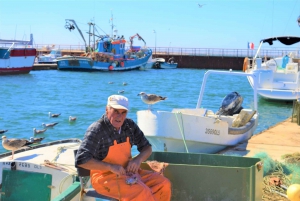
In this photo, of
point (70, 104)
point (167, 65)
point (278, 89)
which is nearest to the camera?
point (278, 89)

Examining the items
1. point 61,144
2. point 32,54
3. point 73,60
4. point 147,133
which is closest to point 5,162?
point 61,144

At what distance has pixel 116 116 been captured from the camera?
3.74 meters

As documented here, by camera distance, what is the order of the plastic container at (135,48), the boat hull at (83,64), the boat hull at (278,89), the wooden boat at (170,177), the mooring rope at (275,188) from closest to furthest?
the wooden boat at (170,177), the mooring rope at (275,188), the boat hull at (278,89), the boat hull at (83,64), the plastic container at (135,48)

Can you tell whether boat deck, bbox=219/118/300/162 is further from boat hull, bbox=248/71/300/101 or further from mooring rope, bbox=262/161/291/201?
boat hull, bbox=248/71/300/101

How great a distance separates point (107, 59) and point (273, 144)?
41647 mm

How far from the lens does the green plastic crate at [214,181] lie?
14.4 feet

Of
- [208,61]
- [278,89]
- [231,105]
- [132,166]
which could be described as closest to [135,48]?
[208,61]

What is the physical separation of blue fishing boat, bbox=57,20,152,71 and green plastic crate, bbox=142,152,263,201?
44604mm

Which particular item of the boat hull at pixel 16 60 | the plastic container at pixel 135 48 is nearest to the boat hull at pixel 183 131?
the boat hull at pixel 16 60

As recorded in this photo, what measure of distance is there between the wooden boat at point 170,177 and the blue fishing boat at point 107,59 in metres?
43.3

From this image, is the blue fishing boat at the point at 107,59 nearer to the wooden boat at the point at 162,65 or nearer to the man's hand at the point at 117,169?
the wooden boat at the point at 162,65

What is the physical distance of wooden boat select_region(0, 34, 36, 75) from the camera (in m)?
40.7

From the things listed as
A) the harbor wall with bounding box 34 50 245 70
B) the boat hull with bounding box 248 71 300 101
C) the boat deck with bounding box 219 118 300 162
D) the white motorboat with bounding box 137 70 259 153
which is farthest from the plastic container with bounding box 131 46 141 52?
the white motorboat with bounding box 137 70 259 153

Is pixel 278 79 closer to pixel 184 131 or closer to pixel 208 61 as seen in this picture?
pixel 184 131
